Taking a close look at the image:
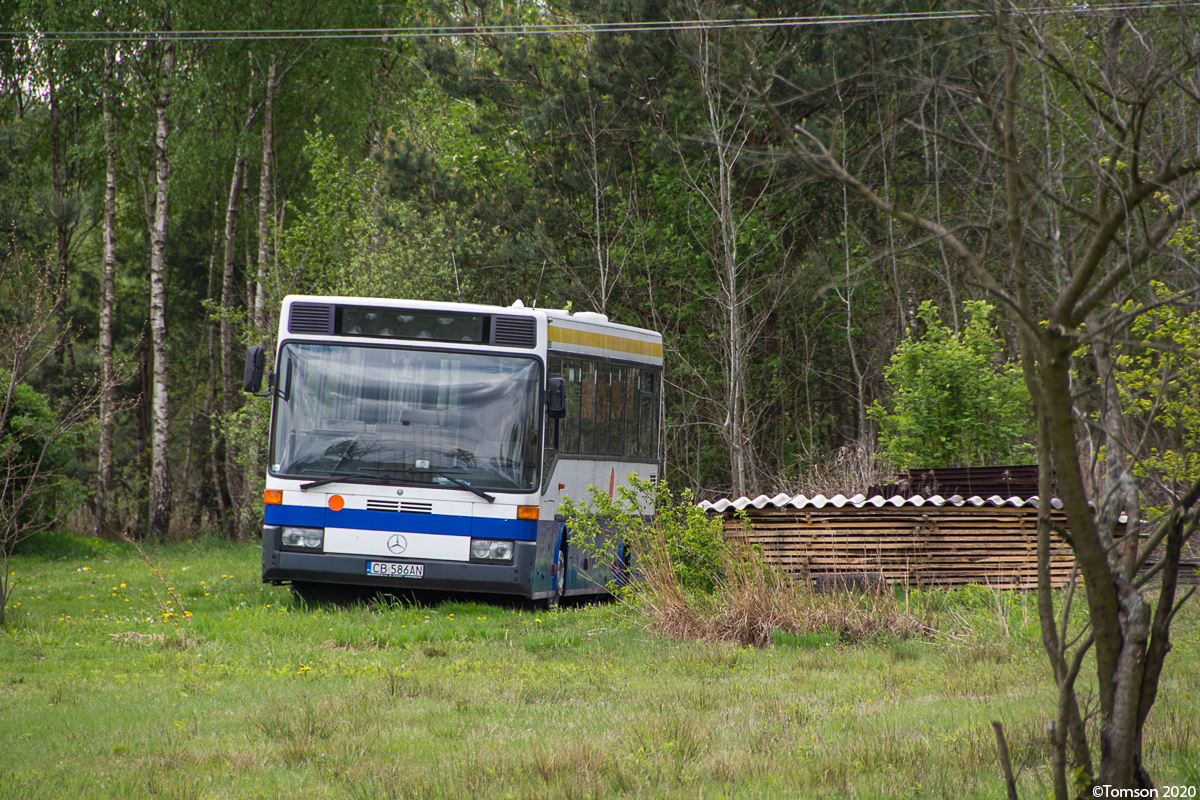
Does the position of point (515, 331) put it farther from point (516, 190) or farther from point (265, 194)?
point (265, 194)

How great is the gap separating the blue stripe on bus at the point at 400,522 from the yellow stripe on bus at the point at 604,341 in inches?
80.4

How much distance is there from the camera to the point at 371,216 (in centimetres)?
2583

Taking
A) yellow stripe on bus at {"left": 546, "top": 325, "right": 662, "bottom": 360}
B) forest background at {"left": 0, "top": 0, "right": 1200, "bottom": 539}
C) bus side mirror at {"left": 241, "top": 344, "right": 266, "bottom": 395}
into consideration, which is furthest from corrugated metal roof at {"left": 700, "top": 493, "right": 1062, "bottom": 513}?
forest background at {"left": 0, "top": 0, "right": 1200, "bottom": 539}

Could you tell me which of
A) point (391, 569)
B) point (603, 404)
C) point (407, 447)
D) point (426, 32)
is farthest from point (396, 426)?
point (426, 32)

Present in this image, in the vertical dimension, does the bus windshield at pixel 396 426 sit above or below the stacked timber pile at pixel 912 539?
above

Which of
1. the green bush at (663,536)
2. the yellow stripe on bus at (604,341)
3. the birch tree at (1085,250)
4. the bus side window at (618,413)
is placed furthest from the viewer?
the bus side window at (618,413)

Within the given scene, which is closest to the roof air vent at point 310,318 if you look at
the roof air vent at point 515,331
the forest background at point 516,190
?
the roof air vent at point 515,331

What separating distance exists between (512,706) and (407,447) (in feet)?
15.8

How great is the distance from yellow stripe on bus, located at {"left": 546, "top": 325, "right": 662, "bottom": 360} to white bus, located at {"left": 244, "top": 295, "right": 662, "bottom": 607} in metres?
0.53

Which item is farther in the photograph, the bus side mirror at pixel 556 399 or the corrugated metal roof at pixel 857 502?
the corrugated metal roof at pixel 857 502

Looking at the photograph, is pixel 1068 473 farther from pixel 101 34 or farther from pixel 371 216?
pixel 101 34

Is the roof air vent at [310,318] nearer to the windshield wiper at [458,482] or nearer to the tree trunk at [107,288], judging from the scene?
the windshield wiper at [458,482]

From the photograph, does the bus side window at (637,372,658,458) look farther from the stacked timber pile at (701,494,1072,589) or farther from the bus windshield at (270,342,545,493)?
the bus windshield at (270,342,545,493)

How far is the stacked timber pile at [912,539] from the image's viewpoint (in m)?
13.1
